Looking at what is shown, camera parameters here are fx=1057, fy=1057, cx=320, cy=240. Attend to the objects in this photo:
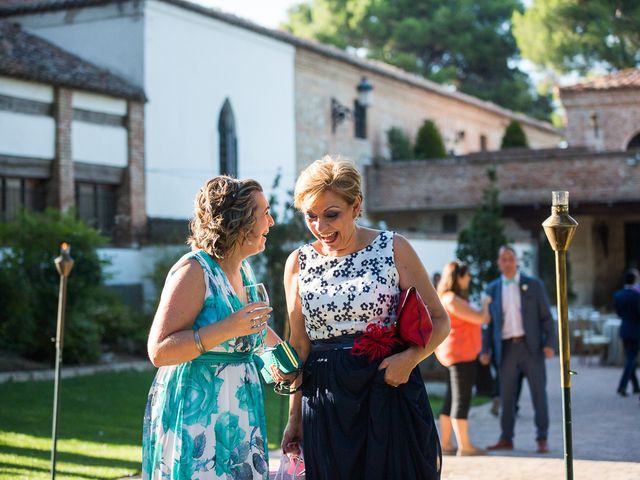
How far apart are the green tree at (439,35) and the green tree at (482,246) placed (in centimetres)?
3105

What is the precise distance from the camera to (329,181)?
15.1 feet

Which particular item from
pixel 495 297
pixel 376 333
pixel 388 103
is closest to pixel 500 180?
pixel 388 103

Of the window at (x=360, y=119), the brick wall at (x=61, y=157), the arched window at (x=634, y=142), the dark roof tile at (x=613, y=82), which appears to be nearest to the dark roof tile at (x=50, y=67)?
the brick wall at (x=61, y=157)

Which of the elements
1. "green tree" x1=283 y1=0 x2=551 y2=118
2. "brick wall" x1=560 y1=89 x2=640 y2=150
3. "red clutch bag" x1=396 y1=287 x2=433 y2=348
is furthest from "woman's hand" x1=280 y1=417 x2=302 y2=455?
"green tree" x1=283 y1=0 x2=551 y2=118

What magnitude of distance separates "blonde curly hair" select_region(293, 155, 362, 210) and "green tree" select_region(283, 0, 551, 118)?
42.9 meters

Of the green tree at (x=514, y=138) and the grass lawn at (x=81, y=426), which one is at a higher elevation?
the green tree at (x=514, y=138)

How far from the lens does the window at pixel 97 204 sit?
2366 cm

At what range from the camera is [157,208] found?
25.4 metres

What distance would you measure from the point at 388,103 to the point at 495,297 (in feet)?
91.2

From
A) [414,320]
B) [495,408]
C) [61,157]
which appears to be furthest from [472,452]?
[61,157]

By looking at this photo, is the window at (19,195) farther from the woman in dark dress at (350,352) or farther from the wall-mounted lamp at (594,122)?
the wall-mounted lamp at (594,122)

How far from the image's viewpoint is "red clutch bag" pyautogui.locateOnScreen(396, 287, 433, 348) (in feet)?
14.7

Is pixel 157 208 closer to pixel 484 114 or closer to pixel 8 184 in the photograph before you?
pixel 8 184

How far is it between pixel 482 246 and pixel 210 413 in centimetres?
1249
